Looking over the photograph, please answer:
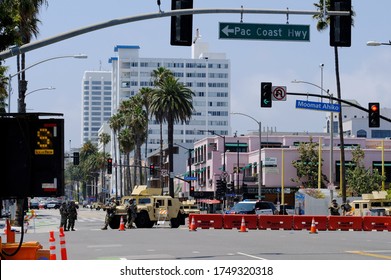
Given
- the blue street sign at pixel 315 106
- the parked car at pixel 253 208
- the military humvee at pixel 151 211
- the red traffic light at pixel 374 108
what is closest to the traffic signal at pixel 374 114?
the red traffic light at pixel 374 108

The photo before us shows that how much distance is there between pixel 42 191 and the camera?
1363cm

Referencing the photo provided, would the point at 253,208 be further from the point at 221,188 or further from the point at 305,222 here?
the point at 221,188

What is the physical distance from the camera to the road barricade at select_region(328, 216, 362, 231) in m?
46.8

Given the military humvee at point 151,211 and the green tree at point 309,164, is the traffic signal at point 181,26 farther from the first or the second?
the green tree at point 309,164

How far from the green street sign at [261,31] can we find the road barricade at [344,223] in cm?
2467

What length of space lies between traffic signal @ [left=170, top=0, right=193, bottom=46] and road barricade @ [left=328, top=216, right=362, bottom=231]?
27.4 meters

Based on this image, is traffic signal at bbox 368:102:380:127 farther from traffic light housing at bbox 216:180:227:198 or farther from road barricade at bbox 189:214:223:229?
traffic light housing at bbox 216:180:227:198

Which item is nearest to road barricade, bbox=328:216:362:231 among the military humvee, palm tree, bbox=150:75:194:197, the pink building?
the military humvee

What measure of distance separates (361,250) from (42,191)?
620 inches

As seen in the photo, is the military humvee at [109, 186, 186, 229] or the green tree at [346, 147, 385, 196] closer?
the military humvee at [109, 186, 186, 229]

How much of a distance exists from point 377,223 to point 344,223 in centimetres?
194

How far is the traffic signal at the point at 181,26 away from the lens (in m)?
21.2

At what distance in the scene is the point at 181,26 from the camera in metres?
21.3

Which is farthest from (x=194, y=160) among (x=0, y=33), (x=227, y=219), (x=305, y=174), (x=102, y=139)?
(x=0, y=33)
